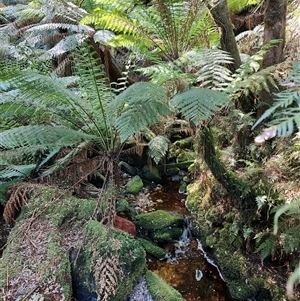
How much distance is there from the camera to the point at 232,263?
219cm

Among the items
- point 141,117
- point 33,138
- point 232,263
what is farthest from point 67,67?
point 232,263

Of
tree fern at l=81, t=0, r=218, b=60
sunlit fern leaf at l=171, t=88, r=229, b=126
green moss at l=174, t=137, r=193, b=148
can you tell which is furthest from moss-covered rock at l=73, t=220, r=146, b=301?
green moss at l=174, t=137, r=193, b=148

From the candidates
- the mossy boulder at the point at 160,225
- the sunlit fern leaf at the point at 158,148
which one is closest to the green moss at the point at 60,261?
the mossy boulder at the point at 160,225

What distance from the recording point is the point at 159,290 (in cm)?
193

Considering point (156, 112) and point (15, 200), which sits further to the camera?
point (15, 200)

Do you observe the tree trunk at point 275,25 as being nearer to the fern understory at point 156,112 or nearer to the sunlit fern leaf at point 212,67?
the fern understory at point 156,112

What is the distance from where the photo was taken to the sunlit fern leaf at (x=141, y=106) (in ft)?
5.74

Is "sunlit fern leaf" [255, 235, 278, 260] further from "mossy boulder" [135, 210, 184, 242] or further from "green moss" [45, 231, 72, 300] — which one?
"green moss" [45, 231, 72, 300]

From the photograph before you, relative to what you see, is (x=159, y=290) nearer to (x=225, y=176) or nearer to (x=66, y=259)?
(x=66, y=259)

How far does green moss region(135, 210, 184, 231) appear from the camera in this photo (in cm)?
273

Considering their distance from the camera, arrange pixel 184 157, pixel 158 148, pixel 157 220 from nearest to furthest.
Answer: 1. pixel 157 220
2. pixel 158 148
3. pixel 184 157

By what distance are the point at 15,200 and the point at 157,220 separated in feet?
3.77

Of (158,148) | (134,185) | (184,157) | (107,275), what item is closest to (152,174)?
(134,185)

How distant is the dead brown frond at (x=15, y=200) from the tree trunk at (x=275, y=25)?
6.80 ft
